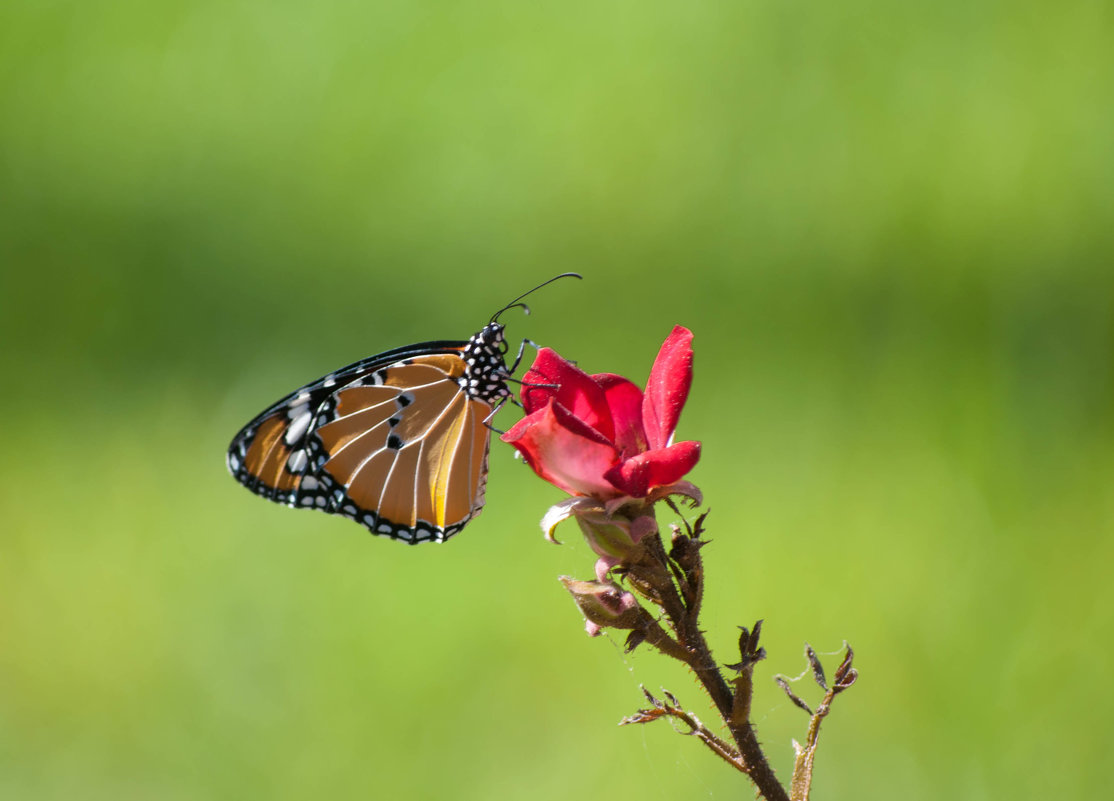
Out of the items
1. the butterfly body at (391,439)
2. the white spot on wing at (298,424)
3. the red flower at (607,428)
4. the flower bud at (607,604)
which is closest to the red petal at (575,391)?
the red flower at (607,428)

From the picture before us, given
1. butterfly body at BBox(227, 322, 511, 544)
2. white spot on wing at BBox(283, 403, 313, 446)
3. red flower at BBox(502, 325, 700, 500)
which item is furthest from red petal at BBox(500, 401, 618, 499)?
white spot on wing at BBox(283, 403, 313, 446)

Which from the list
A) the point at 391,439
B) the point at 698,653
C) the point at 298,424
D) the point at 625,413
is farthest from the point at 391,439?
the point at 698,653

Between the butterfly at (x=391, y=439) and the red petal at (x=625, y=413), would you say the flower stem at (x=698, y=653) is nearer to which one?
the red petal at (x=625, y=413)

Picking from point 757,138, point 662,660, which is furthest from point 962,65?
point 662,660

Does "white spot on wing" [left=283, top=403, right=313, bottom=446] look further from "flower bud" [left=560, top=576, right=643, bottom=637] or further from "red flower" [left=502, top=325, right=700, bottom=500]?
"flower bud" [left=560, top=576, right=643, bottom=637]

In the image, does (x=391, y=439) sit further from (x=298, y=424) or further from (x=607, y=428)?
(x=607, y=428)
